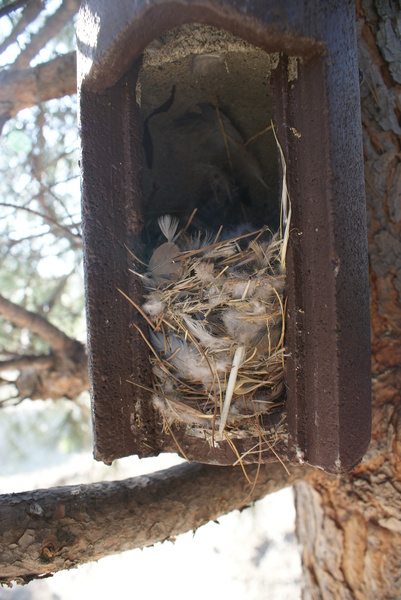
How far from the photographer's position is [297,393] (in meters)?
1.33

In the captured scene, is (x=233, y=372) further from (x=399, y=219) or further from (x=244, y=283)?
(x=399, y=219)

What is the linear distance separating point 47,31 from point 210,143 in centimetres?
133

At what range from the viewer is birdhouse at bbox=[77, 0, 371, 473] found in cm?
124

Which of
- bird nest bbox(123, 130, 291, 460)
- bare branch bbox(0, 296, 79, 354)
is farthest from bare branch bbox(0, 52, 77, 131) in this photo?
bird nest bbox(123, 130, 291, 460)

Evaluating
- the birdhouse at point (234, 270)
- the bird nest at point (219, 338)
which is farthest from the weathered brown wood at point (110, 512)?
the bird nest at point (219, 338)

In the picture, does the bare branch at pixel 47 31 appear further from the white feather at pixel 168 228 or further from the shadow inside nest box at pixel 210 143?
the white feather at pixel 168 228

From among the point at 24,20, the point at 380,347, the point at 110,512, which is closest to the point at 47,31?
the point at 24,20

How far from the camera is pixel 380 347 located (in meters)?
1.90

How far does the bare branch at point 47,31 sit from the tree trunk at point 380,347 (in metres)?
1.58

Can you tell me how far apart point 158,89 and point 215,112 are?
1.12 ft

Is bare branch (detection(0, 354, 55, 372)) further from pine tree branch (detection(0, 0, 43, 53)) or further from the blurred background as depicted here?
pine tree branch (detection(0, 0, 43, 53))

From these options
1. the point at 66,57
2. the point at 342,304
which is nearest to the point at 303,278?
the point at 342,304

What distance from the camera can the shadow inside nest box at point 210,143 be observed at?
5.65 ft

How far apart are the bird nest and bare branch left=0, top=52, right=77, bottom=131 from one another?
1.70 metres
